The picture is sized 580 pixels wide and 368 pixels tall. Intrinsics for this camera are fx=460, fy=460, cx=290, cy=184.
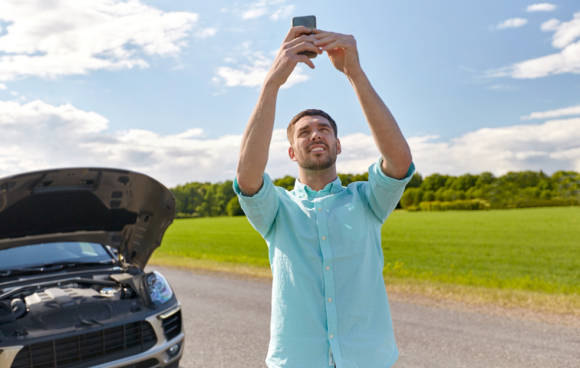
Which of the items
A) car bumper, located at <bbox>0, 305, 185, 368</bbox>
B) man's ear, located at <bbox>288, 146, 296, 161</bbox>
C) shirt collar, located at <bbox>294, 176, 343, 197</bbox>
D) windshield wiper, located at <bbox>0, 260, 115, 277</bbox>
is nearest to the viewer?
shirt collar, located at <bbox>294, 176, 343, 197</bbox>

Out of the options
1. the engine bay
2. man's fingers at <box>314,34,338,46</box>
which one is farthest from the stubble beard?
the engine bay

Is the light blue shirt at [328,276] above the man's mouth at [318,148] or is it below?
below

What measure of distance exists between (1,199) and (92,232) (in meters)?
1.26

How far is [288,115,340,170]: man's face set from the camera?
191 cm

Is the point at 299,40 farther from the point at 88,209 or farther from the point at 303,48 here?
the point at 88,209

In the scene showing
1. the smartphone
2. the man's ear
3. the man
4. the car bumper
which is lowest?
the car bumper

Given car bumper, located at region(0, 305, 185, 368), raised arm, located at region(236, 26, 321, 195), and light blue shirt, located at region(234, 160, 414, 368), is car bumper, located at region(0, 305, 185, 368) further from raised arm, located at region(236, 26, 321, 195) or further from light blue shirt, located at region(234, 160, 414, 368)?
raised arm, located at region(236, 26, 321, 195)

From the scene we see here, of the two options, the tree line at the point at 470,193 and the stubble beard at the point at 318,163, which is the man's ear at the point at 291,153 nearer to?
the stubble beard at the point at 318,163

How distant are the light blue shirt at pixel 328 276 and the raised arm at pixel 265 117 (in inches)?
3.6

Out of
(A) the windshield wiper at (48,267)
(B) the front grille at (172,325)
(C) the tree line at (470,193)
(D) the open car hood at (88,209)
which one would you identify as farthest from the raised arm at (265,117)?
(C) the tree line at (470,193)

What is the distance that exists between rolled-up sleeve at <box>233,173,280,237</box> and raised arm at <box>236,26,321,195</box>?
4 centimetres

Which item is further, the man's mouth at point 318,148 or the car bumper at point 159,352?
the car bumper at point 159,352

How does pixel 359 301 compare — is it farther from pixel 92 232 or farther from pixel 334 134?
pixel 92 232

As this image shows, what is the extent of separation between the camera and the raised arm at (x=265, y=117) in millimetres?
1753
